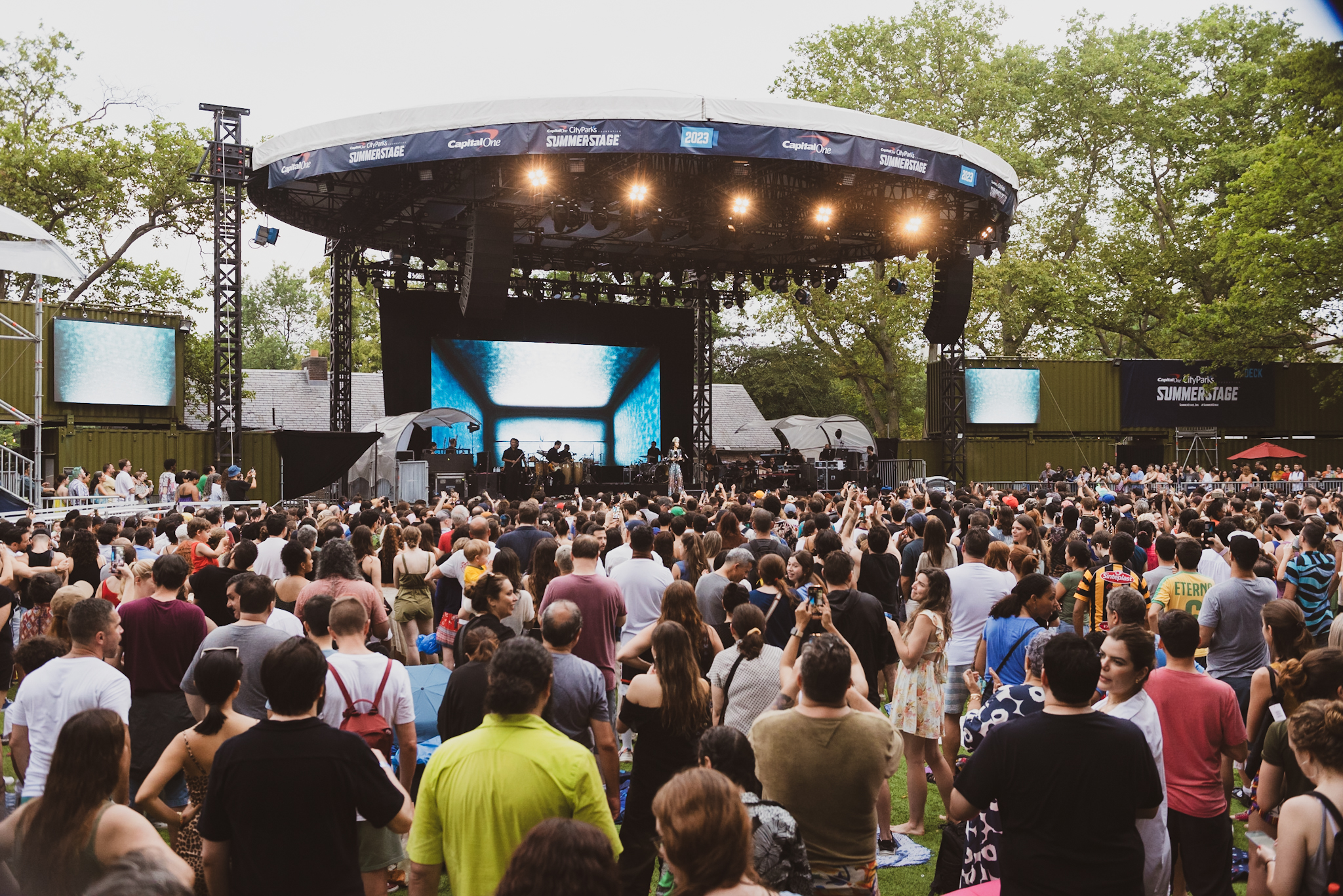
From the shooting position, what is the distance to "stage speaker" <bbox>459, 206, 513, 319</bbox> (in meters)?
17.0

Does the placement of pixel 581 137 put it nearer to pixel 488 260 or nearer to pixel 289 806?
Answer: pixel 488 260

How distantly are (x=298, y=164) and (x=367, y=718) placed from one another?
14612mm

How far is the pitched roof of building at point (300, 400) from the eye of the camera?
106ft

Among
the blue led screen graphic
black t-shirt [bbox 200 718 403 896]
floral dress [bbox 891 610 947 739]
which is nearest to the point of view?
black t-shirt [bbox 200 718 403 896]

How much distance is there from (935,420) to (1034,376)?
A: 3846mm

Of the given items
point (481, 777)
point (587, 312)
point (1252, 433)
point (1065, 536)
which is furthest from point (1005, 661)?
point (1252, 433)

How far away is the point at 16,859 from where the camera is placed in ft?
7.39

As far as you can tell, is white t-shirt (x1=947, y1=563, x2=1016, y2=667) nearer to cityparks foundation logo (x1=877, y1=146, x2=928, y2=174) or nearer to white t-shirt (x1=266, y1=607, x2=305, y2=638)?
white t-shirt (x1=266, y1=607, x2=305, y2=638)

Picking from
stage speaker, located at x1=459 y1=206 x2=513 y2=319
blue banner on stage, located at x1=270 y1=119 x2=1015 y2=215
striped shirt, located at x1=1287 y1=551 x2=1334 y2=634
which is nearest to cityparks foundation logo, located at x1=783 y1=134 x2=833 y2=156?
blue banner on stage, located at x1=270 y1=119 x2=1015 y2=215

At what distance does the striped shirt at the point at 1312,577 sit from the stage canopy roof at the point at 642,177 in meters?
11.0

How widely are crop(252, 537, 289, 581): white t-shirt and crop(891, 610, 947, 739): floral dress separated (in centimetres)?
427

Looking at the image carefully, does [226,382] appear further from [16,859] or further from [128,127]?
[16,859]

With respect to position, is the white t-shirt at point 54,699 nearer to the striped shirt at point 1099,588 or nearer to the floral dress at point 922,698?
the floral dress at point 922,698

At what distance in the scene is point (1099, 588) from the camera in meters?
5.85
